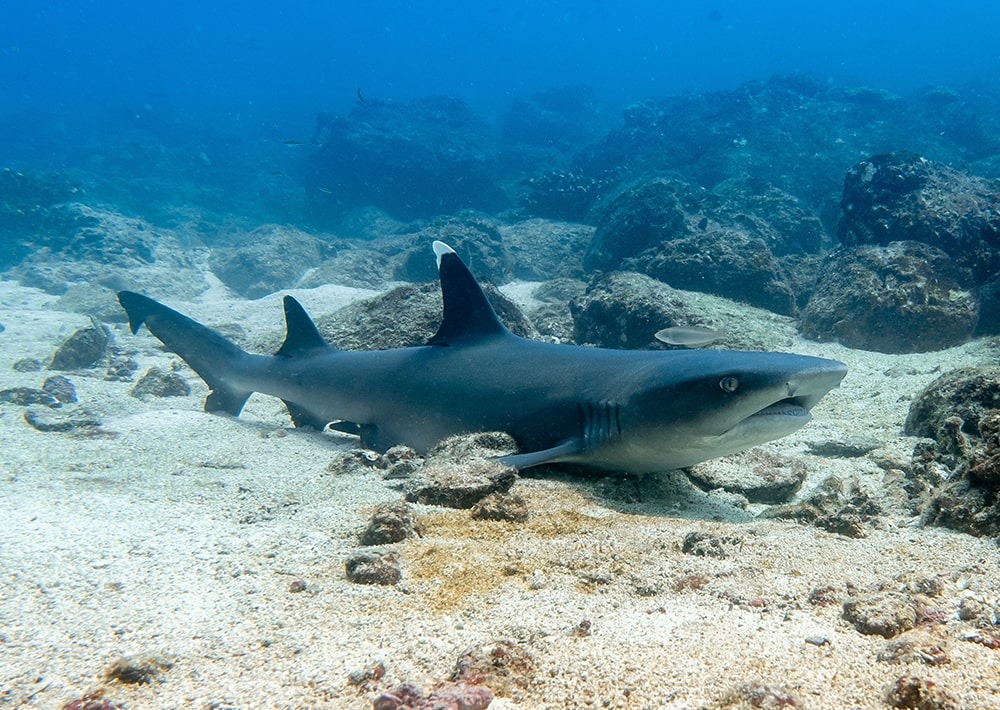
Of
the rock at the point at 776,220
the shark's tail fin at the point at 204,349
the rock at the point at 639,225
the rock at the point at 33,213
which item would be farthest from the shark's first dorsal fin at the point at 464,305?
the rock at the point at 33,213

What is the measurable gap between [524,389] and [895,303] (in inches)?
258

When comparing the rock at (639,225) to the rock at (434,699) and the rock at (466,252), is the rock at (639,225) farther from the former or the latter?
the rock at (434,699)

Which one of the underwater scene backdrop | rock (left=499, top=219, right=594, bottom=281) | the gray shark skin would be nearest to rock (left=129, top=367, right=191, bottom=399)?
the underwater scene backdrop

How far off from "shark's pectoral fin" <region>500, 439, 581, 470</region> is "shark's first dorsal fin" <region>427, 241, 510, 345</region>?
1270 mm

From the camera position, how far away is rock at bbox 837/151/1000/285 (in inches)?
336

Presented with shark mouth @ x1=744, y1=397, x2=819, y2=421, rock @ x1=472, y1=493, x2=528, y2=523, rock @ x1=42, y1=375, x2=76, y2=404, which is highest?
shark mouth @ x1=744, y1=397, x2=819, y2=421

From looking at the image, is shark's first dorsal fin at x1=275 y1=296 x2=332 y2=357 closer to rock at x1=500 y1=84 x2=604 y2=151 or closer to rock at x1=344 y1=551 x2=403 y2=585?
rock at x1=344 y1=551 x2=403 y2=585

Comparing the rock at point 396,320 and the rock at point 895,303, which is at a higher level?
the rock at point 895,303

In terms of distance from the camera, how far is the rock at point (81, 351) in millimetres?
7957

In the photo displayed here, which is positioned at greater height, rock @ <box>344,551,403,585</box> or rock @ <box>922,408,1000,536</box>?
rock @ <box>922,408,1000,536</box>

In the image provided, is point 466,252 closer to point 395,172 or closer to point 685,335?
point 685,335

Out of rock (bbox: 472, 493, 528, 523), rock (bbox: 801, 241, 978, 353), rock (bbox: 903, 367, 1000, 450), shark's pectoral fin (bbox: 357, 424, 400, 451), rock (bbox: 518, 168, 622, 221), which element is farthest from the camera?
rock (bbox: 518, 168, 622, 221)

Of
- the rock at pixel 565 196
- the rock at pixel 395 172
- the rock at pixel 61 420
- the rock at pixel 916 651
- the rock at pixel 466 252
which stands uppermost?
the rock at pixel 395 172

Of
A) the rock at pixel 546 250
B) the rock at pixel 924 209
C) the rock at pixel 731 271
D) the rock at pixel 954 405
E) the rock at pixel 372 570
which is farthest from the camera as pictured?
the rock at pixel 546 250
